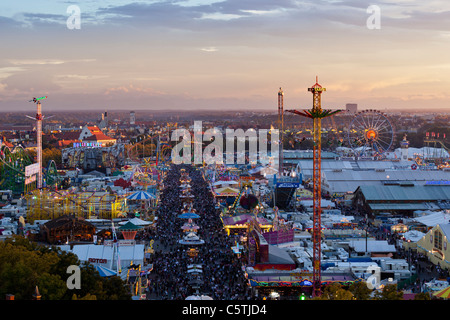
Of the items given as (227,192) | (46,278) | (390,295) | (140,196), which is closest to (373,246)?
(390,295)

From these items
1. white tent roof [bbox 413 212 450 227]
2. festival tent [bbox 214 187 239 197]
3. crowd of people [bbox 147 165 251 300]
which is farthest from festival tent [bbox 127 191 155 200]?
white tent roof [bbox 413 212 450 227]

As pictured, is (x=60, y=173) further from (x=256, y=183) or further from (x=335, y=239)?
(x=335, y=239)

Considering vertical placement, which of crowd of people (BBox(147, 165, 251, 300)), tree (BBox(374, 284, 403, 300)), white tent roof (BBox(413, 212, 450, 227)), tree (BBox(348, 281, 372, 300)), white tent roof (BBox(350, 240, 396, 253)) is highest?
tree (BBox(374, 284, 403, 300))

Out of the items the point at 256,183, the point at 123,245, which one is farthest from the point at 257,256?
the point at 256,183

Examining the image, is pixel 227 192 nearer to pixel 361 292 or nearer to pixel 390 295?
pixel 361 292

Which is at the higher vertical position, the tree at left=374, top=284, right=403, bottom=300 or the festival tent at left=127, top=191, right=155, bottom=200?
the tree at left=374, top=284, right=403, bottom=300

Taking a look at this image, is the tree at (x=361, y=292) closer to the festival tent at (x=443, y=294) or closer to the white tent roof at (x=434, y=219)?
the festival tent at (x=443, y=294)

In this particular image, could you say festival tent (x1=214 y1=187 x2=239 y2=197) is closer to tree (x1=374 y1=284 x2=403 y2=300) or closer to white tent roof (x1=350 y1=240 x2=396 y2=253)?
white tent roof (x1=350 y1=240 x2=396 y2=253)
